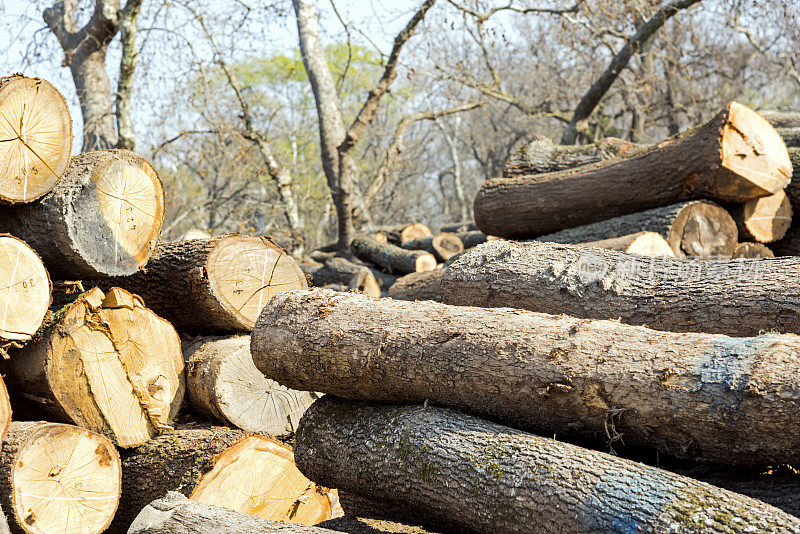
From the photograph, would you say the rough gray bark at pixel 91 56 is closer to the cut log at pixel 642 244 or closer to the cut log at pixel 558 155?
the cut log at pixel 558 155

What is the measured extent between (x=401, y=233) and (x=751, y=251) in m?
7.00

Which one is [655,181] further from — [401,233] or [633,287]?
[401,233]

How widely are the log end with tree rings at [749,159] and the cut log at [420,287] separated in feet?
7.72

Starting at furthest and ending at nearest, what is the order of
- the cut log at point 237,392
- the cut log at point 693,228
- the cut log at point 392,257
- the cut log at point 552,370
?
1. the cut log at point 392,257
2. the cut log at point 693,228
3. the cut log at point 237,392
4. the cut log at point 552,370

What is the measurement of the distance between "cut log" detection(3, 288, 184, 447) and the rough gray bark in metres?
5.45

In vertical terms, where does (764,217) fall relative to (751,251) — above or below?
above

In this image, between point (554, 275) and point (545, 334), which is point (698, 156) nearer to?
point (554, 275)

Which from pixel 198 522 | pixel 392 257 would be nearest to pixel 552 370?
pixel 198 522

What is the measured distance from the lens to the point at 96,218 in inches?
159

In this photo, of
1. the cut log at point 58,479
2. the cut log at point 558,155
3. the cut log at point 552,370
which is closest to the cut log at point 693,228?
the cut log at point 558,155

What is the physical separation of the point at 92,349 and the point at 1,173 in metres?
1.02

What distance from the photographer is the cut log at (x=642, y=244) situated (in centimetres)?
524

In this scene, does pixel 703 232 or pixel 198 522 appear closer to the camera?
pixel 198 522

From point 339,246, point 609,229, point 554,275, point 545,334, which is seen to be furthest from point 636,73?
point 545,334
